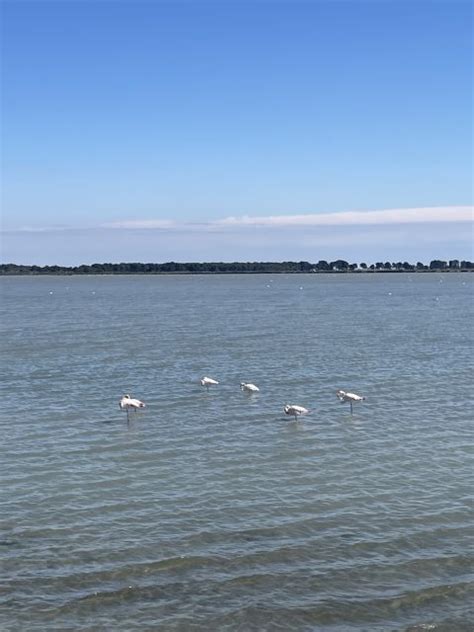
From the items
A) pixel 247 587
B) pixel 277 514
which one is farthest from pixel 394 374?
pixel 247 587

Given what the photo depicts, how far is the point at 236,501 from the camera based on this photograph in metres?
21.9

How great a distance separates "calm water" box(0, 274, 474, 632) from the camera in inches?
625

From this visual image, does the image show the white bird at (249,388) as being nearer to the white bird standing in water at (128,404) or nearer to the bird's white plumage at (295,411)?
the bird's white plumage at (295,411)

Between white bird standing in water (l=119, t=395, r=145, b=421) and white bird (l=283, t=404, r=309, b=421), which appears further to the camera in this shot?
white bird standing in water (l=119, t=395, r=145, b=421)

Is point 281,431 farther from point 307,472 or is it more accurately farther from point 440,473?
point 440,473

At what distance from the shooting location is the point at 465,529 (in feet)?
64.8

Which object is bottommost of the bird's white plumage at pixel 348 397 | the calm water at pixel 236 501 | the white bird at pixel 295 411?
the calm water at pixel 236 501

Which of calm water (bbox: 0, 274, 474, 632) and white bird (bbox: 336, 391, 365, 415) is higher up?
white bird (bbox: 336, 391, 365, 415)

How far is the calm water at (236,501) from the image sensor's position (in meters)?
15.9

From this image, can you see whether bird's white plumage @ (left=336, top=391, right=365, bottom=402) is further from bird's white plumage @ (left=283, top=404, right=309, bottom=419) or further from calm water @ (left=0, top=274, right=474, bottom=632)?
bird's white plumage @ (left=283, top=404, right=309, bottom=419)

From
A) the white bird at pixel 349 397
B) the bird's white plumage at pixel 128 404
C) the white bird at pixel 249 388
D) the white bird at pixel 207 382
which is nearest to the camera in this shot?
the bird's white plumage at pixel 128 404

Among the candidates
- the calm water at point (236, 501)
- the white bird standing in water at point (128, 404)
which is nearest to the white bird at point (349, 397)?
the calm water at point (236, 501)

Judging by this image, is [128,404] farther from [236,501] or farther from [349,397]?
[236,501]

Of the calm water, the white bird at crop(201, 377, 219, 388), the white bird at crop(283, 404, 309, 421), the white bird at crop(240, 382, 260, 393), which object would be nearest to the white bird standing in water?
the calm water
